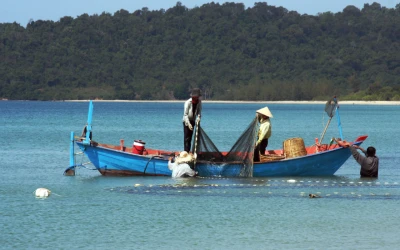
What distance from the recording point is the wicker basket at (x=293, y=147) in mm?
20109

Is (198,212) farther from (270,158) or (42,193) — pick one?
(270,158)

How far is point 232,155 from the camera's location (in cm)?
2000

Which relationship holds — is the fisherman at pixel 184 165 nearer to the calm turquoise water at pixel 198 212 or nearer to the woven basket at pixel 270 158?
the calm turquoise water at pixel 198 212

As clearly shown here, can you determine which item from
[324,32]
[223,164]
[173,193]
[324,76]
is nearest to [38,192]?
[173,193]

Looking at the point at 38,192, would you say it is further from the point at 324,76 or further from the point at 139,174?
the point at 324,76

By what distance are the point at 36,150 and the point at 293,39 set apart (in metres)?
134

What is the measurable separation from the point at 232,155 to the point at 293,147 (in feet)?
4.42

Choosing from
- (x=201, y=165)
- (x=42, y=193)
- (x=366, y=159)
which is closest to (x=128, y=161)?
(x=201, y=165)

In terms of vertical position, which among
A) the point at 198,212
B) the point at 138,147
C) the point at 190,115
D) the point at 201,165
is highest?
the point at 190,115

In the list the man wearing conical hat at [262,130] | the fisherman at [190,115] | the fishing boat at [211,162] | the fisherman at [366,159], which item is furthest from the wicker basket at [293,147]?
the fisherman at [190,115]

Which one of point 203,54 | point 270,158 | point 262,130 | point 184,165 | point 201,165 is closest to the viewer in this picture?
point 184,165

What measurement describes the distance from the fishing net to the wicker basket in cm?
82

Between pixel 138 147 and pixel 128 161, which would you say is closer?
pixel 128 161

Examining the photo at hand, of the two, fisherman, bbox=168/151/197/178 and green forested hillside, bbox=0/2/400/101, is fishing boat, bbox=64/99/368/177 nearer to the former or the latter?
fisherman, bbox=168/151/197/178
